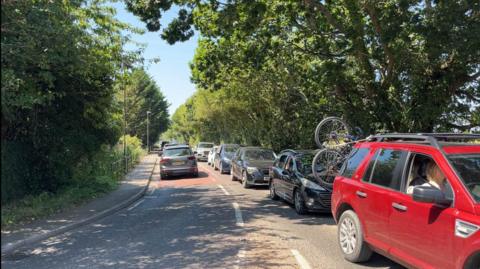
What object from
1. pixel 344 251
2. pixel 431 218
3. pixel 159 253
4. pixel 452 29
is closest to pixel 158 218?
pixel 159 253

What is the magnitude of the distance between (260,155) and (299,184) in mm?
7670

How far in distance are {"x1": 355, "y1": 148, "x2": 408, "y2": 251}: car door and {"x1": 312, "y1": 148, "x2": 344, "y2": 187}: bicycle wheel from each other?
4.28 m

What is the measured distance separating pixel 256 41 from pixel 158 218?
344 inches

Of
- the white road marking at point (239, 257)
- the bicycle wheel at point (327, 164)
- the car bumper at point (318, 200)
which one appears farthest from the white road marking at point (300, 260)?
the bicycle wheel at point (327, 164)

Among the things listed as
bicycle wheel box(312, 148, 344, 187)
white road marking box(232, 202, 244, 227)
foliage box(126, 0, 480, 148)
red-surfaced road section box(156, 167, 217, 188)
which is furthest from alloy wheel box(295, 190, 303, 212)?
red-surfaced road section box(156, 167, 217, 188)

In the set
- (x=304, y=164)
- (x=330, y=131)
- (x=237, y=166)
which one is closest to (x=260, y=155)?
(x=237, y=166)

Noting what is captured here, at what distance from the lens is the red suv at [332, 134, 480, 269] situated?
14.1 feet

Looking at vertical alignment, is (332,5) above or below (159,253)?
above

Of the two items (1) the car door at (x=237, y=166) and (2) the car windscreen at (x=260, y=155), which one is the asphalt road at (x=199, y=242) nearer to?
(2) the car windscreen at (x=260, y=155)

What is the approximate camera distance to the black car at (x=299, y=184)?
1007 centimetres

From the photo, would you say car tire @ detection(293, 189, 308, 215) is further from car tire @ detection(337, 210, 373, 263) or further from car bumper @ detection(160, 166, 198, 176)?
car bumper @ detection(160, 166, 198, 176)

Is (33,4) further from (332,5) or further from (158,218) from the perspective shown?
(332,5)

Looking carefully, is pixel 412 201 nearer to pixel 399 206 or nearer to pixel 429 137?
pixel 399 206

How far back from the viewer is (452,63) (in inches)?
497
